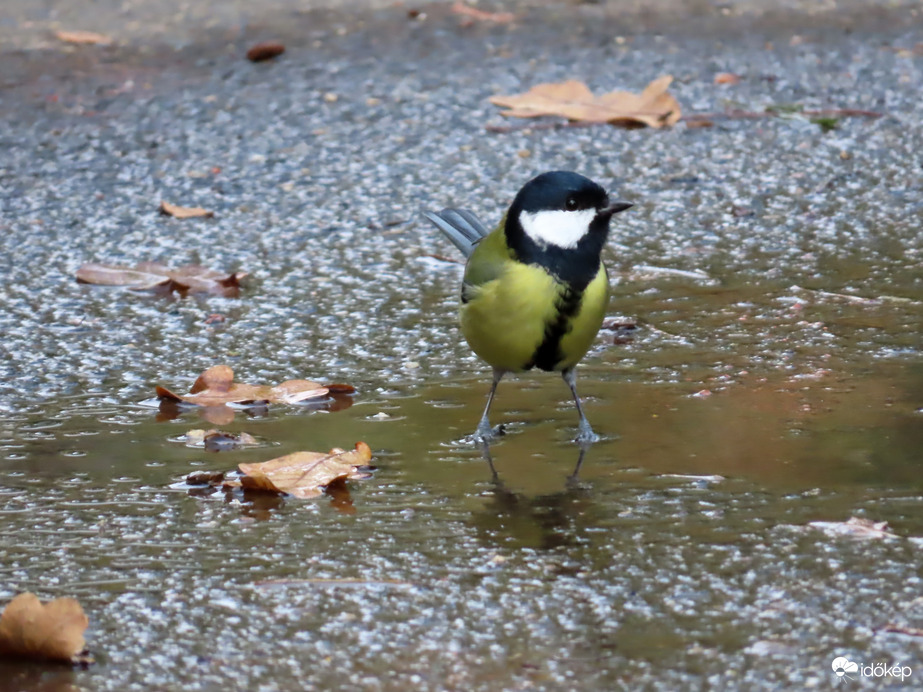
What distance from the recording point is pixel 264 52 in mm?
7492

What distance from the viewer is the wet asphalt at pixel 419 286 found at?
2.36m

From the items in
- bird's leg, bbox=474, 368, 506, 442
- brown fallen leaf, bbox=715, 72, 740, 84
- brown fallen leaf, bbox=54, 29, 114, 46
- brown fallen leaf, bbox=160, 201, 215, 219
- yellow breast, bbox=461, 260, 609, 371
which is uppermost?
brown fallen leaf, bbox=54, 29, 114, 46

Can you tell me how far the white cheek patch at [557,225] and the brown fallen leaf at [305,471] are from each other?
0.76 m

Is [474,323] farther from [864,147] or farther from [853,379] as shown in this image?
[864,147]

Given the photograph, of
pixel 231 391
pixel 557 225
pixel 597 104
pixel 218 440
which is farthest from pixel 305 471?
pixel 597 104

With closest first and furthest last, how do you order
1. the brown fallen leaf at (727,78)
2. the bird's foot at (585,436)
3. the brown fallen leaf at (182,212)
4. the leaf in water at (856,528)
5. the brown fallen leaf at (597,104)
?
the leaf in water at (856,528), the bird's foot at (585,436), the brown fallen leaf at (182,212), the brown fallen leaf at (597,104), the brown fallen leaf at (727,78)

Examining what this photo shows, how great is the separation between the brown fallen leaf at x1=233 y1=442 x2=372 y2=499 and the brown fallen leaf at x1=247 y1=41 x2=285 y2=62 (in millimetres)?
4657

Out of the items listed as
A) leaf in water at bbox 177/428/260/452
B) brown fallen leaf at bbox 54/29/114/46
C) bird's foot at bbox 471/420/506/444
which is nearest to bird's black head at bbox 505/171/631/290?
bird's foot at bbox 471/420/506/444

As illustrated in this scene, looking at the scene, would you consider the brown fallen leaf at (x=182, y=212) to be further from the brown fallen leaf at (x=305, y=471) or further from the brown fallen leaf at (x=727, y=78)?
the brown fallen leaf at (x=727, y=78)

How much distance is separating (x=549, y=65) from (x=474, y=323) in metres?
3.94

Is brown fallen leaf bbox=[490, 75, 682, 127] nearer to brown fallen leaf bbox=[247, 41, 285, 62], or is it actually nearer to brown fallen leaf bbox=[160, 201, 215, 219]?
brown fallen leaf bbox=[247, 41, 285, 62]

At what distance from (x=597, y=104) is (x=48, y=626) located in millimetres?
4851

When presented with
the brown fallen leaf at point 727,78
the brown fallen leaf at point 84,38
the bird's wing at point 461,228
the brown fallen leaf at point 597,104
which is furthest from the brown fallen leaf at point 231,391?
the brown fallen leaf at point 84,38

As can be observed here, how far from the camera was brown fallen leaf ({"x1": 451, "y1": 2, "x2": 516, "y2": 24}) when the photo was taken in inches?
322
